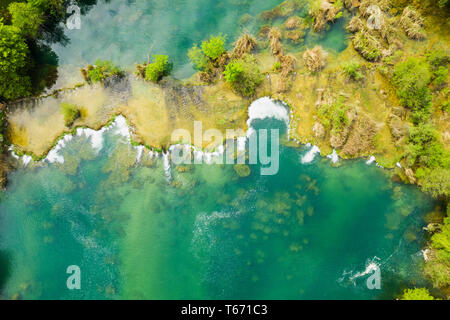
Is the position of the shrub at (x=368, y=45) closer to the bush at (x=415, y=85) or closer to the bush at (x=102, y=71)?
the bush at (x=415, y=85)

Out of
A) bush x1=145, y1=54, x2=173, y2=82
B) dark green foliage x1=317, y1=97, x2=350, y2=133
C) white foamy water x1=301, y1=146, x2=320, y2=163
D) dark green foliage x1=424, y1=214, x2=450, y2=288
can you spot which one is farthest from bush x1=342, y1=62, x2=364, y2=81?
bush x1=145, y1=54, x2=173, y2=82

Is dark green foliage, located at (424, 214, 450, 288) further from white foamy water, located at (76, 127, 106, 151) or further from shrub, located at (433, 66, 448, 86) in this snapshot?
white foamy water, located at (76, 127, 106, 151)

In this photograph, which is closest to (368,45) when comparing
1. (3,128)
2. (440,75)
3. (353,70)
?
(353,70)

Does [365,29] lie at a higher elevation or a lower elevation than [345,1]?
lower

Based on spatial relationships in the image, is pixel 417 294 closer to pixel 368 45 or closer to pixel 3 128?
pixel 368 45

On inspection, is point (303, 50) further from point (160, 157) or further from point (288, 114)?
point (160, 157)

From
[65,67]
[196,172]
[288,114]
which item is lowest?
[196,172]
